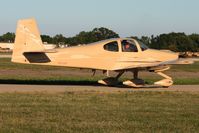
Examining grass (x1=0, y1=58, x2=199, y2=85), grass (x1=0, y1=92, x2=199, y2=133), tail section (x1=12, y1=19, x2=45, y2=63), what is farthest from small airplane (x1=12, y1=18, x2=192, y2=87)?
grass (x1=0, y1=92, x2=199, y2=133)

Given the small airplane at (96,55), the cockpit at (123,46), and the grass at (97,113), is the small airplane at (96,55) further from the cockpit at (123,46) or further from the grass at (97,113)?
the grass at (97,113)

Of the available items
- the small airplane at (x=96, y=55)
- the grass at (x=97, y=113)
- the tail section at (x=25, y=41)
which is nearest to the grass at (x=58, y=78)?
the small airplane at (x=96, y=55)

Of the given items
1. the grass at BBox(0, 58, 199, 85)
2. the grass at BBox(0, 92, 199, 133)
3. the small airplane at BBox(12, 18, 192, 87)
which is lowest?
the grass at BBox(0, 92, 199, 133)

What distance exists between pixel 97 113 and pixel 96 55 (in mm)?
8821

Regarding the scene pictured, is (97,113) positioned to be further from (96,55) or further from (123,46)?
(123,46)

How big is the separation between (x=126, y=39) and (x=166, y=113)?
897 centimetres

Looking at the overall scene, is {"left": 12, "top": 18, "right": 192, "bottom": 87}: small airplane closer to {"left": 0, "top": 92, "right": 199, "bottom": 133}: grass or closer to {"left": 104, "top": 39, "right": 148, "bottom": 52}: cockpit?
{"left": 104, "top": 39, "right": 148, "bottom": 52}: cockpit

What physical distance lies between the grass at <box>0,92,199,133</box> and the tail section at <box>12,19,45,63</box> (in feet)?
13.8

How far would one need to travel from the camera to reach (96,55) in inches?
767

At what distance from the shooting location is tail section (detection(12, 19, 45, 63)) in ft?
61.4

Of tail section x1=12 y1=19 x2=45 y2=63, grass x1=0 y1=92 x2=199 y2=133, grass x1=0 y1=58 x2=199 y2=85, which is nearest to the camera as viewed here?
grass x1=0 y1=92 x2=199 y2=133

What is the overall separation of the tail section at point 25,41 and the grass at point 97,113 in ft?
13.8

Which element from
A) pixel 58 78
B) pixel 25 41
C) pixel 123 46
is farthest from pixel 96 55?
pixel 58 78

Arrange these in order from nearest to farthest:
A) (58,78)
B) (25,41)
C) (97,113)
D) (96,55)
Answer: (97,113) < (25,41) < (96,55) < (58,78)
